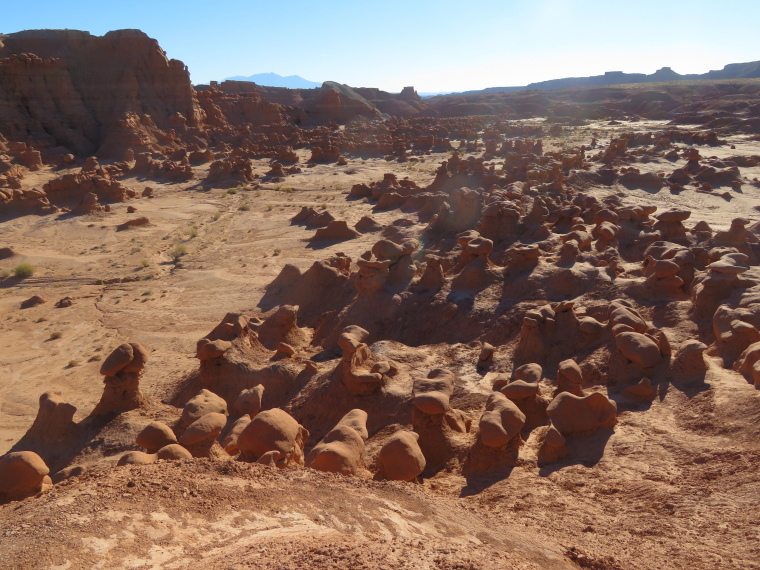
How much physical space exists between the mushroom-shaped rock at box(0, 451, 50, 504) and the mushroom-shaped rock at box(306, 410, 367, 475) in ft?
9.10

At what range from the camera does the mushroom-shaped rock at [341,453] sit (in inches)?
206

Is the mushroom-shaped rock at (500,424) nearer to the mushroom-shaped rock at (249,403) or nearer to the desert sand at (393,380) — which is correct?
the desert sand at (393,380)

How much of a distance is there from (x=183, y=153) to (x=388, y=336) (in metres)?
29.9

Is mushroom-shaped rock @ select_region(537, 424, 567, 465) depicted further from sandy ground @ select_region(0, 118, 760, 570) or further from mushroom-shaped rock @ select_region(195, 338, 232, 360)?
mushroom-shaped rock @ select_region(195, 338, 232, 360)

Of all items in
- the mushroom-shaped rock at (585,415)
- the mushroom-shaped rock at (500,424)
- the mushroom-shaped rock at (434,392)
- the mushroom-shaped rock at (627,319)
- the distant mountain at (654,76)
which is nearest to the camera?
the mushroom-shaped rock at (500,424)

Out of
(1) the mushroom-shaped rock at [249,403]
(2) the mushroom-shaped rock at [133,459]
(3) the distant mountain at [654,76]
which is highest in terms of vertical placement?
(3) the distant mountain at [654,76]

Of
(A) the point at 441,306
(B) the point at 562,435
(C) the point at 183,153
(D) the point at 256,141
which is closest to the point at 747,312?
(B) the point at 562,435

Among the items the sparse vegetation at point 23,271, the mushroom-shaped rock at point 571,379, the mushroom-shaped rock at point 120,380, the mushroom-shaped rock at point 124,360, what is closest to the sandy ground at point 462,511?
the mushroom-shaped rock at point 571,379

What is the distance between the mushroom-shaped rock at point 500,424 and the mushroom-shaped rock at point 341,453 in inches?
52.3

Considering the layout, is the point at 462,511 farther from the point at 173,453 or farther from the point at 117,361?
the point at 117,361

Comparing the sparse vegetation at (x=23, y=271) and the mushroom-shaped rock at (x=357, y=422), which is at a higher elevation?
the sparse vegetation at (x=23, y=271)

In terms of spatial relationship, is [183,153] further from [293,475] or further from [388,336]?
[293,475]

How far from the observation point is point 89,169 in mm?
29766

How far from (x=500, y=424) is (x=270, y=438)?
241 centimetres
